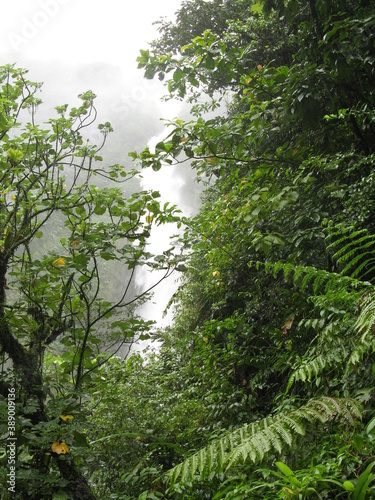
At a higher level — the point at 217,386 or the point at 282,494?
the point at 217,386

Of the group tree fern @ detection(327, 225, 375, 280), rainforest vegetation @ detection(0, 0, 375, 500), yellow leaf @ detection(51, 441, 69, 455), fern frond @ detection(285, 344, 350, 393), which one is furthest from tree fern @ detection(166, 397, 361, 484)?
tree fern @ detection(327, 225, 375, 280)

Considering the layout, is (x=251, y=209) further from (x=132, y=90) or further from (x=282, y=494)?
(x=132, y=90)

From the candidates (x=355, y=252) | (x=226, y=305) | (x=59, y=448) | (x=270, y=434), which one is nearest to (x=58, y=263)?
(x=59, y=448)

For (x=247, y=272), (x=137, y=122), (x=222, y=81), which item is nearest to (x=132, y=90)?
(x=137, y=122)

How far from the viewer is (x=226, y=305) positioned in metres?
4.43

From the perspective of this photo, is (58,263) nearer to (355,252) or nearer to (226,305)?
(355,252)

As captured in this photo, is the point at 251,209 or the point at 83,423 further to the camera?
the point at 251,209

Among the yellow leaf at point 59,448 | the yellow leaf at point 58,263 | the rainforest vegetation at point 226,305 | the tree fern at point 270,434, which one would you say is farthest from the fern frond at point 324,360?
the yellow leaf at point 58,263

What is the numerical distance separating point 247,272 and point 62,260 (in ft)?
7.89

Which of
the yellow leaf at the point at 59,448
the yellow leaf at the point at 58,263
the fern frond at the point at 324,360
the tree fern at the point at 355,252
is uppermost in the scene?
the yellow leaf at the point at 58,263

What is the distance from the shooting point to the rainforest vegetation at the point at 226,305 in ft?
5.47

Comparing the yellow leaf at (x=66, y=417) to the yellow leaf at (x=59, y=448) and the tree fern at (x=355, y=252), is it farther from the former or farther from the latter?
the tree fern at (x=355, y=252)

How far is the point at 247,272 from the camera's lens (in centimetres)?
410

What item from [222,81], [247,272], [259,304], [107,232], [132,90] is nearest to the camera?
[107,232]
